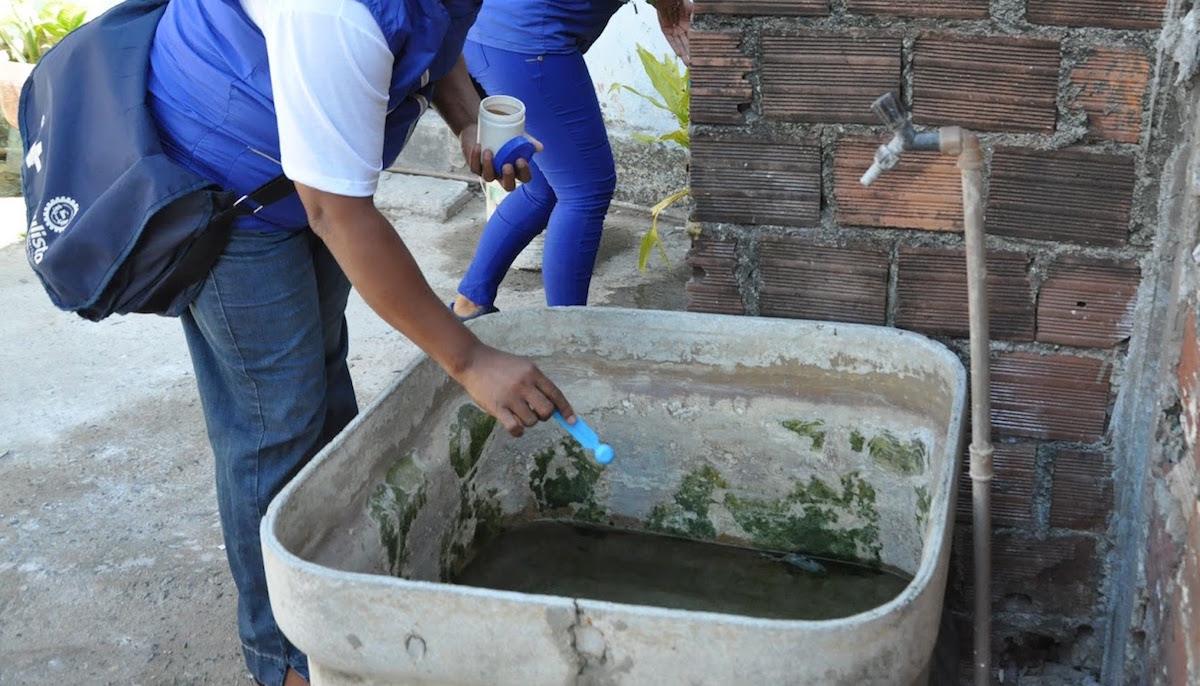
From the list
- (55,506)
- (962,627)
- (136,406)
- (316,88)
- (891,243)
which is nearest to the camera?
(316,88)

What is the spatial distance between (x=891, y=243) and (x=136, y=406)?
85.1 inches

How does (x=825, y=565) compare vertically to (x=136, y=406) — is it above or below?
above

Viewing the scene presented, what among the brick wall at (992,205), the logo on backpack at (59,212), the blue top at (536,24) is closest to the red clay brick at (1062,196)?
the brick wall at (992,205)

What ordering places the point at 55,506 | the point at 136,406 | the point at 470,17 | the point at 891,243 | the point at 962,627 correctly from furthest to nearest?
the point at 136,406, the point at 55,506, the point at 962,627, the point at 891,243, the point at 470,17

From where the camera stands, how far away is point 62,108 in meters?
1.63

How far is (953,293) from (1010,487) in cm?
34

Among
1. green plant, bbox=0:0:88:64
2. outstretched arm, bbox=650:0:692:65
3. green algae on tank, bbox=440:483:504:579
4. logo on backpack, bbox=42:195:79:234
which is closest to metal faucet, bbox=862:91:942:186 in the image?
green algae on tank, bbox=440:483:504:579

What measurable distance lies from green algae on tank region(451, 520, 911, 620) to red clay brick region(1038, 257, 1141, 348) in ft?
1.47

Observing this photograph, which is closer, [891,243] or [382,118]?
[382,118]

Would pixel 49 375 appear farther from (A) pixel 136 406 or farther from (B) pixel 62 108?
(B) pixel 62 108

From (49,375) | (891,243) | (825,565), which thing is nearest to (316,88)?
(891,243)

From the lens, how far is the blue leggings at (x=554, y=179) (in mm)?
2650

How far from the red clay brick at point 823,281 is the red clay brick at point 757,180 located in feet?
0.16

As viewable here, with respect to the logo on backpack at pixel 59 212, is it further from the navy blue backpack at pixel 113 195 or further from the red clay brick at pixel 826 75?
the red clay brick at pixel 826 75
